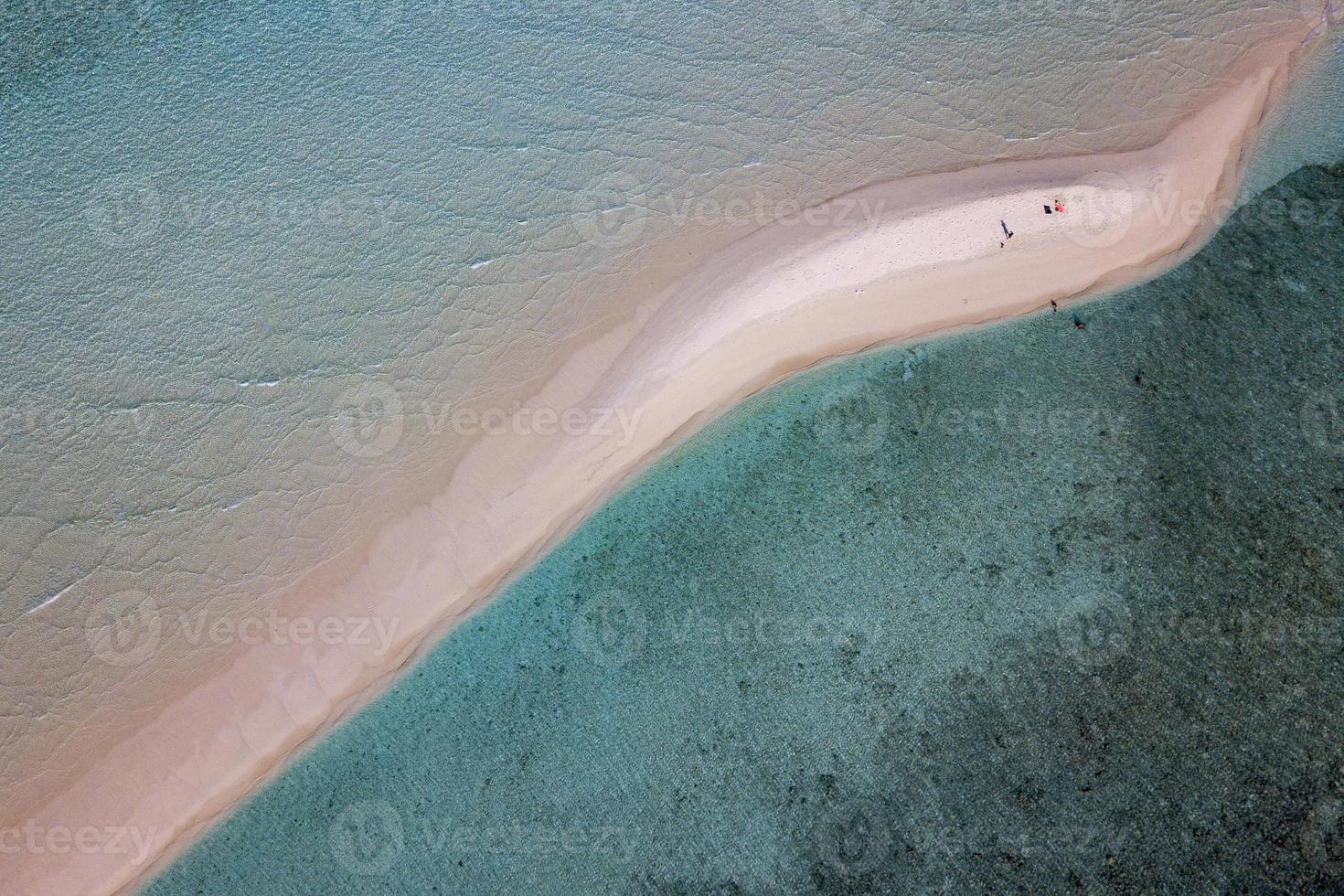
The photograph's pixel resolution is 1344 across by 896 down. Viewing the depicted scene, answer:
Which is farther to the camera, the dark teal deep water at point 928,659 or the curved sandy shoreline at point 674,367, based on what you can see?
the curved sandy shoreline at point 674,367

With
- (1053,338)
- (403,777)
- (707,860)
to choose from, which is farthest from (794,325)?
(403,777)

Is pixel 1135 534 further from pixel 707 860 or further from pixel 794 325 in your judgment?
pixel 707 860

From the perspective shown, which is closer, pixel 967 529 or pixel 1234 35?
pixel 967 529

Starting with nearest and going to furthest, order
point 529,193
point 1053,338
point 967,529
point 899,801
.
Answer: point 899,801 < point 967,529 < point 1053,338 < point 529,193

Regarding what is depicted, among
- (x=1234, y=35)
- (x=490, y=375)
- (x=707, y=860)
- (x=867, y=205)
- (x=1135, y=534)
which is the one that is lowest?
(x=707, y=860)

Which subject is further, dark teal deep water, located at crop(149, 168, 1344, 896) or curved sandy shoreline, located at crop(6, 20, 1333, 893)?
curved sandy shoreline, located at crop(6, 20, 1333, 893)
